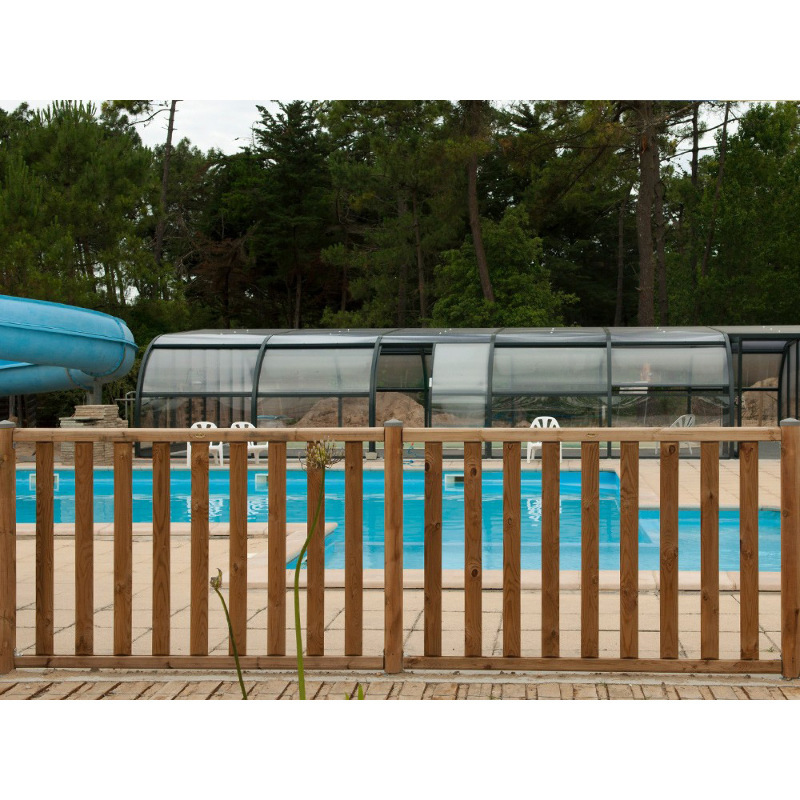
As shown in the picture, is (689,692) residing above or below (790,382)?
below

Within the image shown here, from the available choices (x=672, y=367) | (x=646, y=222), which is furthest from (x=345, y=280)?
(x=672, y=367)

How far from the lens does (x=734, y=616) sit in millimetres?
5055

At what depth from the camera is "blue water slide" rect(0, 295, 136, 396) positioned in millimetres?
12742

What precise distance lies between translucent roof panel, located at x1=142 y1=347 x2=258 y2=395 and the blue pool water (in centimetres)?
152

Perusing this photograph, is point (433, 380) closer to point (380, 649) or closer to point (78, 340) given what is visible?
point (78, 340)

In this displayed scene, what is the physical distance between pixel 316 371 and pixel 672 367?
5.05 m

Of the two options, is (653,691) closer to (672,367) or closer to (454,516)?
(454,516)

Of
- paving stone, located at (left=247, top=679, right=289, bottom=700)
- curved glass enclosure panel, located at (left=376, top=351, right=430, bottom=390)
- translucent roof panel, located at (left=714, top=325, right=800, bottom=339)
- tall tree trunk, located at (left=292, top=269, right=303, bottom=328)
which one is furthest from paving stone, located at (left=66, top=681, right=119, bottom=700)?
tall tree trunk, located at (left=292, top=269, right=303, bottom=328)

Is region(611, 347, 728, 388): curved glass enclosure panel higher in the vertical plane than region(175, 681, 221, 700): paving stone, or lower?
higher

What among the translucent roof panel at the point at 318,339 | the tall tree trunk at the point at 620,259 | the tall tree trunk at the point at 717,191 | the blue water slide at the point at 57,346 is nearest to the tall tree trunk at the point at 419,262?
the tall tree trunk at the point at 620,259

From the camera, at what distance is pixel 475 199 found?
23438 millimetres

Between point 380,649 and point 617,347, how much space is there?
35.9 feet

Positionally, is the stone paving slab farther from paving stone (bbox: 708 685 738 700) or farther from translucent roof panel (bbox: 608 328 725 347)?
translucent roof panel (bbox: 608 328 725 347)

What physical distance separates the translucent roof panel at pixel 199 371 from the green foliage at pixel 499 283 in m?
8.98
